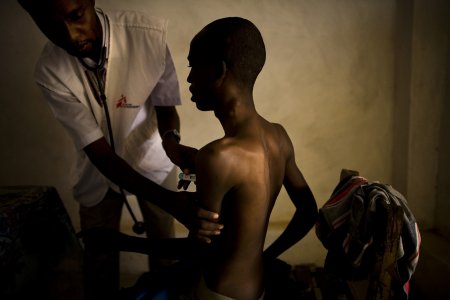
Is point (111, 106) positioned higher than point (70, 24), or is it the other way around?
point (70, 24)

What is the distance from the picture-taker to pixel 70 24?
1.05m

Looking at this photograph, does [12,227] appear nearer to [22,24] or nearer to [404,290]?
[22,24]

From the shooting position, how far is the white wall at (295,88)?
5.99 feet

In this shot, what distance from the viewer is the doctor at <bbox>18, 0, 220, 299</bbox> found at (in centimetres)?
107

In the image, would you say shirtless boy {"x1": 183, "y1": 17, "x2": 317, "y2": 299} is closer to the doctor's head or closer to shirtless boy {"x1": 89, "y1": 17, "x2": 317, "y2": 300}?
shirtless boy {"x1": 89, "y1": 17, "x2": 317, "y2": 300}

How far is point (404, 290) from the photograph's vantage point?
33.2 inches

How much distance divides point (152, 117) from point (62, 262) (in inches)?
31.2

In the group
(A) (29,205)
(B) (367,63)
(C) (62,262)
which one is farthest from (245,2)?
(C) (62,262)

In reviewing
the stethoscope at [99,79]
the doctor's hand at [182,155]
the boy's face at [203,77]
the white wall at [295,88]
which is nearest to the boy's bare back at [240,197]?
the boy's face at [203,77]

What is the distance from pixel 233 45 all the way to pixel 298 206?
1.91 feet

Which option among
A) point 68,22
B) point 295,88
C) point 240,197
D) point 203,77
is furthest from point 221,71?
point 295,88

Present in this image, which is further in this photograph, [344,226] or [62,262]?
[62,262]

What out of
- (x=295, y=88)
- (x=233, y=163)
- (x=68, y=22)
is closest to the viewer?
(x=233, y=163)

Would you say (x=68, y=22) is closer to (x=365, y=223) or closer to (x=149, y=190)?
(x=149, y=190)
